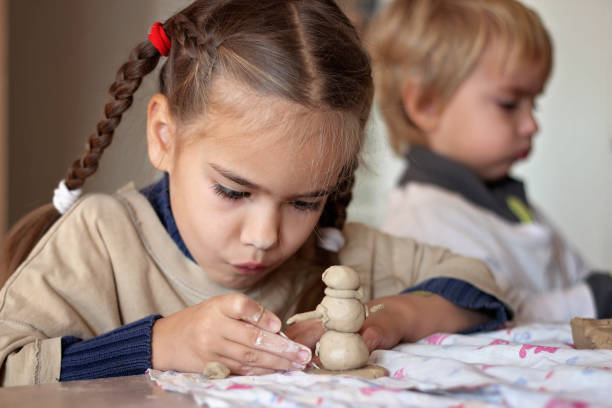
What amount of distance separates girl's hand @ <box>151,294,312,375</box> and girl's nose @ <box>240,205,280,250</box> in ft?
0.40

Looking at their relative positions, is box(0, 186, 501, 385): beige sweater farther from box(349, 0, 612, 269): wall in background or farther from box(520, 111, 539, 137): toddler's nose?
box(349, 0, 612, 269): wall in background

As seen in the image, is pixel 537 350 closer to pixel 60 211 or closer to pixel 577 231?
pixel 60 211

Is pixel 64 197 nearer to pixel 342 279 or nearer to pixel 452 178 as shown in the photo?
pixel 342 279

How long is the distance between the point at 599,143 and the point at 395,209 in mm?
1652

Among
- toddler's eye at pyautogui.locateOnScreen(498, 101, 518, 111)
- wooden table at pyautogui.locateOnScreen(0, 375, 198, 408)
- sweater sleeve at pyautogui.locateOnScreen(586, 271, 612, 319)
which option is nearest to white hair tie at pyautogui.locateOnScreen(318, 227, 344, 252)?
wooden table at pyautogui.locateOnScreen(0, 375, 198, 408)

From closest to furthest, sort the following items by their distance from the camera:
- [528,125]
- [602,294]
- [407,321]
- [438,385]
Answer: [438,385] < [407,321] < [602,294] < [528,125]

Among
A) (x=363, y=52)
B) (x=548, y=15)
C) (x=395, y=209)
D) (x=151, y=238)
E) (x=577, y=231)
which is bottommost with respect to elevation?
(x=577, y=231)

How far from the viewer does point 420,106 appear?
6.83ft

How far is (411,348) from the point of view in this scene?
3.08 ft

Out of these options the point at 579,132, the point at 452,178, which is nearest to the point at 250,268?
the point at 452,178

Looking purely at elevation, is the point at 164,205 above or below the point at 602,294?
above

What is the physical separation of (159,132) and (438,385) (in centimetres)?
60

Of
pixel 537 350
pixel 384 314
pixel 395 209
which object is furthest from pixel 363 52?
pixel 395 209

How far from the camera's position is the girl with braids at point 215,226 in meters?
0.85
